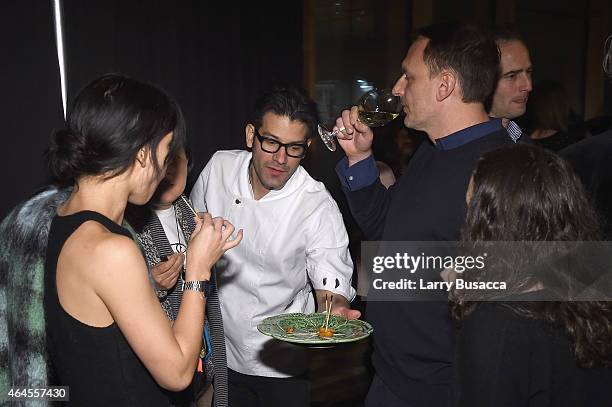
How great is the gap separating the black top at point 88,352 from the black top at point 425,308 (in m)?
0.77

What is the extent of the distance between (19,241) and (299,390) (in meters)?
1.28

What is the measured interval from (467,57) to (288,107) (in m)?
0.72

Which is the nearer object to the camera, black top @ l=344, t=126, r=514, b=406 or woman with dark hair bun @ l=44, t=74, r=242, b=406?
woman with dark hair bun @ l=44, t=74, r=242, b=406

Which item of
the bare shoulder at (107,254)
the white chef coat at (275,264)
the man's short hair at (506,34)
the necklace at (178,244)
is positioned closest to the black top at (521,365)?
the bare shoulder at (107,254)

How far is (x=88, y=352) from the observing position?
4.30ft

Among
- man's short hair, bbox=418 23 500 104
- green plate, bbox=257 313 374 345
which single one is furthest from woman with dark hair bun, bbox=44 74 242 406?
man's short hair, bbox=418 23 500 104

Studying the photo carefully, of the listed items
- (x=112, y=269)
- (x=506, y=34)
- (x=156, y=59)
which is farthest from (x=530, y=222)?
(x=156, y=59)

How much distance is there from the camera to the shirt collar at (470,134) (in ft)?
6.05

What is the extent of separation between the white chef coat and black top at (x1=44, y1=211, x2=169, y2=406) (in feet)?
3.26

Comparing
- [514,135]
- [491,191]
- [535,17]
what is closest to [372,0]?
[535,17]

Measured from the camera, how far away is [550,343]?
1184mm

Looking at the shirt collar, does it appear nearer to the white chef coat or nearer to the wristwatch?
the white chef coat

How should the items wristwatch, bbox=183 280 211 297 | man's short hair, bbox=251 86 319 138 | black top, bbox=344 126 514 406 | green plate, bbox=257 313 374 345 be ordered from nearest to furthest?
1. wristwatch, bbox=183 280 211 297
2. green plate, bbox=257 313 374 345
3. black top, bbox=344 126 514 406
4. man's short hair, bbox=251 86 319 138

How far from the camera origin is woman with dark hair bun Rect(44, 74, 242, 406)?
49.6 inches
